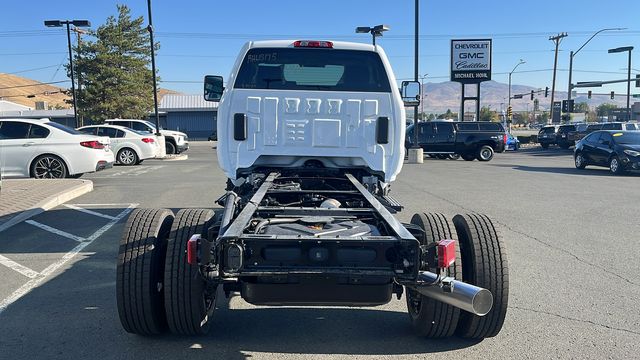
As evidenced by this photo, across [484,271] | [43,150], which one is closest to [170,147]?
[43,150]

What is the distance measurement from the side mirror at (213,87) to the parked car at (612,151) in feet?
52.3

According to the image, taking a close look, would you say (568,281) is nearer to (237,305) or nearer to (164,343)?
(237,305)

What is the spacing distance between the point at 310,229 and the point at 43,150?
11.8 m

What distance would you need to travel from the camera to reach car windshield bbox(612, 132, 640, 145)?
1887 cm

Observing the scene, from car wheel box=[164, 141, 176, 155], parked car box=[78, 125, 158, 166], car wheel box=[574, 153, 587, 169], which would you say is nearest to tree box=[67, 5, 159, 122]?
car wheel box=[164, 141, 176, 155]

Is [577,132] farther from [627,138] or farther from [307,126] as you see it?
[307,126]

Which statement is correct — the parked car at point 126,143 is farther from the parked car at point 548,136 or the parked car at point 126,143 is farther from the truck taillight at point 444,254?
the parked car at point 548,136

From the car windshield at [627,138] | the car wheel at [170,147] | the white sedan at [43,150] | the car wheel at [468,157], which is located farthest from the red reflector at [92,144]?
the car wheel at [468,157]

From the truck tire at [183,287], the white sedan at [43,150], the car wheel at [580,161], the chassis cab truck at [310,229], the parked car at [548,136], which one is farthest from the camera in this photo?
the parked car at [548,136]

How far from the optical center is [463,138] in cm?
2608

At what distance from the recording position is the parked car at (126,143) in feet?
66.2

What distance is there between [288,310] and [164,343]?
1.19 metres

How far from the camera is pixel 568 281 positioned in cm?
573

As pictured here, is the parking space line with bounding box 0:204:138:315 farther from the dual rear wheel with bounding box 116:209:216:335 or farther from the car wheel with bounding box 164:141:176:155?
the car wheel with bounding box 164:141:176:155
